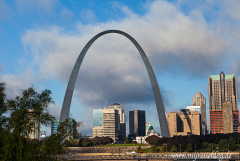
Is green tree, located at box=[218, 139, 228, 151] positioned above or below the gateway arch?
below

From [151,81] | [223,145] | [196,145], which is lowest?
[196,145]

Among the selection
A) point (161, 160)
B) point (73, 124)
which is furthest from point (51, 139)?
point (161, 160)

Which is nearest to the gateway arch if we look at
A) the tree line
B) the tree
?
the tree line

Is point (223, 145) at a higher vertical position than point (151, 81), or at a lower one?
lower

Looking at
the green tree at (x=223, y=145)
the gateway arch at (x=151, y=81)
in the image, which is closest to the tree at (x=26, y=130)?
the gateway arch at (x=151, y=81)

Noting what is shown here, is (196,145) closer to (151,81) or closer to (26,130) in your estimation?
(151,81)

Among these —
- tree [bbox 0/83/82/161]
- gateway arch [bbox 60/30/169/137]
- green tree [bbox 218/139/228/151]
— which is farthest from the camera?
green tree [bbox 218/139/228/151]

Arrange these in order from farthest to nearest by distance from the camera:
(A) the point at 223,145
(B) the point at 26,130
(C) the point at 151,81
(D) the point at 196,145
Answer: (D) the point at 196,145
(A) the point at 223,145
(C) the point at 151,81
(B) the point at 26,130

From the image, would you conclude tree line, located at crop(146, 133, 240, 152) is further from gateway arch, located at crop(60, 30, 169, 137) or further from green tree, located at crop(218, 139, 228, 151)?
gateway arch, located at crop(60, 30, 169, 137)

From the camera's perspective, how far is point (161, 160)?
76.0 metres

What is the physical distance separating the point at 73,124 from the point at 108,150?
327ft

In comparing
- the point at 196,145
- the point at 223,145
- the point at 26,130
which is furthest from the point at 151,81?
the point at 26,130

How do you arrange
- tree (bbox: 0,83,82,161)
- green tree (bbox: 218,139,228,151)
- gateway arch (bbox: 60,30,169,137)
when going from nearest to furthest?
tree (bbox: 0,83,82,161) → gateway arch (bbox: 60,30,169,137) → green tree (bbox: 218,139,228,151)

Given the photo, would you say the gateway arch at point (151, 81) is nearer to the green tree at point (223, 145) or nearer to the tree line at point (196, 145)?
the tree line at point (196, 145)
